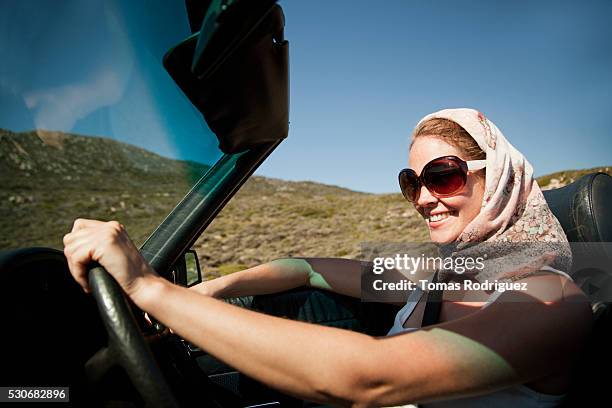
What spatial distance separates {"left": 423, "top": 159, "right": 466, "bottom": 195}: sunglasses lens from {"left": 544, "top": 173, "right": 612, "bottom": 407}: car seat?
520mm

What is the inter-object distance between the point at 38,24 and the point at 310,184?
36442mm

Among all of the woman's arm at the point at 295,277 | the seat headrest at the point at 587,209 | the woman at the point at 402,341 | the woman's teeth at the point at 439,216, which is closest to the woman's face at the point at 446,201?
the woman's teeth at the point at 439,216

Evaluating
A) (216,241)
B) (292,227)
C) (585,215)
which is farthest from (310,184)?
(585,215)

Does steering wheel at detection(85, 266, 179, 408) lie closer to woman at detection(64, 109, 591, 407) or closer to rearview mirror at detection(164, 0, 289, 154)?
woman at detection(64, 109, 591, 407)

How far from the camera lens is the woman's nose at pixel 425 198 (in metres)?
1.60

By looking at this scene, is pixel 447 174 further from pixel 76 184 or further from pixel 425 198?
pixel 76 184

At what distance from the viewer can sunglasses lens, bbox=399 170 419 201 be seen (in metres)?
1.69

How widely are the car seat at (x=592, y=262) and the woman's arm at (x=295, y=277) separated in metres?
0.98

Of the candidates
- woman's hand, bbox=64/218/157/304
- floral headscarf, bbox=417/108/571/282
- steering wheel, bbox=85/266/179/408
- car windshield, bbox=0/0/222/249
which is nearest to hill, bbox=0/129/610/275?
car windshield, bbox=0/0/222/249

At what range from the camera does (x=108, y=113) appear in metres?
1.33

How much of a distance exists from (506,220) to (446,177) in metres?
0.25

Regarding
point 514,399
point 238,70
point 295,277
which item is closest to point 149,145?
point 238,70

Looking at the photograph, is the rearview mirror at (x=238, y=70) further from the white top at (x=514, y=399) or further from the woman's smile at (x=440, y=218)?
the white top at (x=514, y=399)

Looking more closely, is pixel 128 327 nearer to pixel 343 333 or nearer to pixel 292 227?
pixel 343 333
